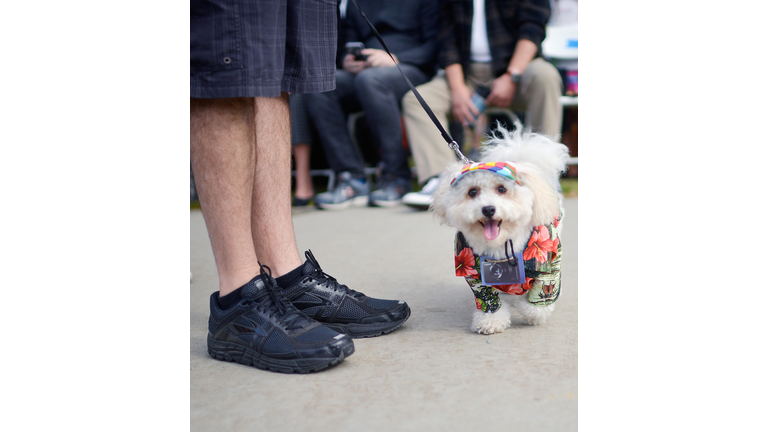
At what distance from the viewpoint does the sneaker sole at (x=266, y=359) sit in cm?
133

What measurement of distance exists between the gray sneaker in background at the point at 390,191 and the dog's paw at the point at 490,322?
2567 mm

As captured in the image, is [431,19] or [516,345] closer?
[516,345]

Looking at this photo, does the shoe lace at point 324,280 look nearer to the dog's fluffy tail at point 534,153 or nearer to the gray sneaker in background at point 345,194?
the dog's fluffy tail at point 534,153

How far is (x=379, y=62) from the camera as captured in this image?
4246 mm

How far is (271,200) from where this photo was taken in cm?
162

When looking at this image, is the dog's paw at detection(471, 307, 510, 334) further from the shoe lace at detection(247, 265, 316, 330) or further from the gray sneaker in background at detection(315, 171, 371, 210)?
the gray sneaker in background at detection(315, 171, 371, 210)

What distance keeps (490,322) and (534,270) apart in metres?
0.19

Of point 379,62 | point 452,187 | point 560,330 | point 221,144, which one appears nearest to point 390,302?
point 452,187

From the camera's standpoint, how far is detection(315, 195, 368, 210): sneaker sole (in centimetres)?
418

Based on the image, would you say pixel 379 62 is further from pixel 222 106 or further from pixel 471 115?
pixel 222 106

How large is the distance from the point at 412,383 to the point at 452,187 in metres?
0.65

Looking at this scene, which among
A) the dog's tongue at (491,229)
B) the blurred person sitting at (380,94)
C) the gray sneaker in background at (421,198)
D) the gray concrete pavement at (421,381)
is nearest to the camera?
the gray concrete pavement at (421,381)

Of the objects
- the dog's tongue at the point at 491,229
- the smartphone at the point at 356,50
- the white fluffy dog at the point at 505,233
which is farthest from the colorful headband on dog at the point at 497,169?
the smartphone at the point at 356,50

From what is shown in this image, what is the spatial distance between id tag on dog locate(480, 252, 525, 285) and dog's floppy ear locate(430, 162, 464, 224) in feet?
0.70
